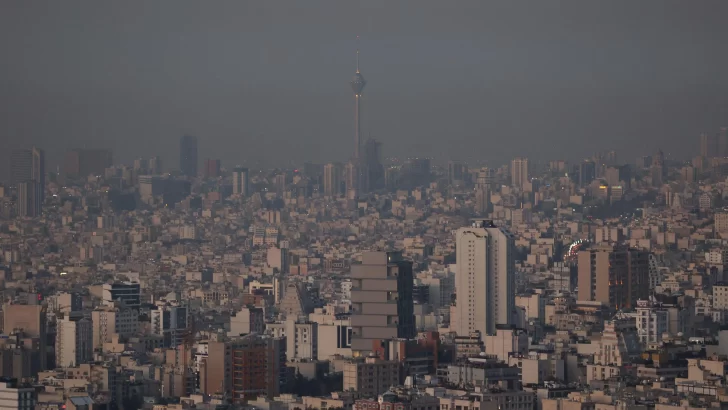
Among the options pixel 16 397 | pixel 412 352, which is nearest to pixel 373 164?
pixel 412 352

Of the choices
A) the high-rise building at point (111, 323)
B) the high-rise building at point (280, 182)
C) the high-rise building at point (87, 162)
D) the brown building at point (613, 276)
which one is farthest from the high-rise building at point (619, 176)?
the high-rise building at point (111, 323)

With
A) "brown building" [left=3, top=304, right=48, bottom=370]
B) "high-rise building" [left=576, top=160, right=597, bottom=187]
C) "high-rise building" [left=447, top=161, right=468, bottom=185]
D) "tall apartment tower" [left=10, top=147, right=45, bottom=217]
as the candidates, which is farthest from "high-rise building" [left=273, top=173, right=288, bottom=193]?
"brown building" [left=3, top=304, right=48, bottom=370]

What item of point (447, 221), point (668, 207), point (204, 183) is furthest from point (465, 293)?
point (204, 183)

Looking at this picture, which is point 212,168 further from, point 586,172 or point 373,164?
point 586,172

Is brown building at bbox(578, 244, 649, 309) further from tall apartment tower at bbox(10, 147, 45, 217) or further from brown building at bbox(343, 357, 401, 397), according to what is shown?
tall apartment tower at bbox(10, 147, 45, 217)

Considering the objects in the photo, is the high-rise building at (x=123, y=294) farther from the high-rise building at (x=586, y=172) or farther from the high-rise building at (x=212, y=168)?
the high-rise building at (x=212, y=168)

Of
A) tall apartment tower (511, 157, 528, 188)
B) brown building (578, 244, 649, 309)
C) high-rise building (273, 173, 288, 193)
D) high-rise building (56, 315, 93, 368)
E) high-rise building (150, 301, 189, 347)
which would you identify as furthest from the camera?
high-rise building (273, 173, 288, 193)
